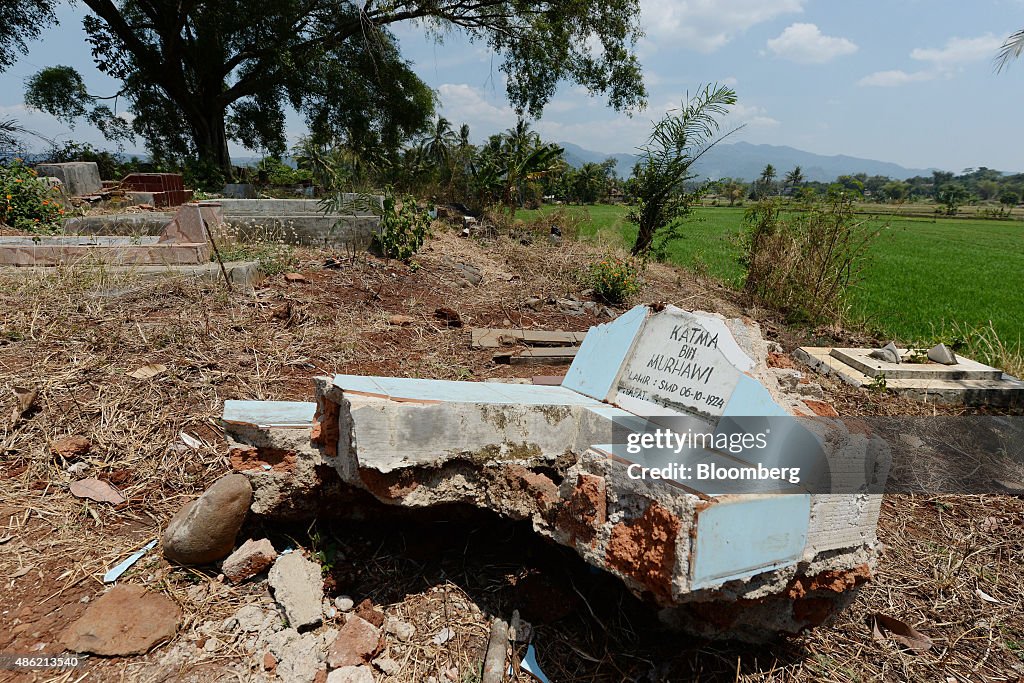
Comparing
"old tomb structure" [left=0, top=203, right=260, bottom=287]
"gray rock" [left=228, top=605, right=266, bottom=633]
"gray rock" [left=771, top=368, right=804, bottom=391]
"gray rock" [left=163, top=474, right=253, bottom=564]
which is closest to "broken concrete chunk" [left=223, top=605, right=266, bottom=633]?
"gray rock" [left=228, top=605, right=266, bottom=633]

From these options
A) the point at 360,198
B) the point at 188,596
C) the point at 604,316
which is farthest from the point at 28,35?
the point at 188,596

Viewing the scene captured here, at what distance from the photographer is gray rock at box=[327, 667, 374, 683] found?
1837 mm

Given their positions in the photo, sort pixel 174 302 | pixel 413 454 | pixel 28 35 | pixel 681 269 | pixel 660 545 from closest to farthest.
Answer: pixel 660 545, pixel 413 454, pixel 174 302, pixel 681 269, pixel 28 35

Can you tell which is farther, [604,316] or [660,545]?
[604,316]

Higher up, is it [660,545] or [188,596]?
[660,545]

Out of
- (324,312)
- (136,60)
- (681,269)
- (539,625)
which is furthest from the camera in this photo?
(136,60)

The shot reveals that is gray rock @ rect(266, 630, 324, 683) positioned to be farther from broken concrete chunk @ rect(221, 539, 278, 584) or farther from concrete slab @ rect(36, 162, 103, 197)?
concrete slab @ rect(36, 162, 103, 197)

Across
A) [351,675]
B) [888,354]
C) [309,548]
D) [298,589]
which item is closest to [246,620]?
[298,589]

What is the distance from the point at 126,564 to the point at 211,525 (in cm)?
44

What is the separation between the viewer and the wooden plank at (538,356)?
16.3 feet

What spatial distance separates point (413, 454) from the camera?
1972mm

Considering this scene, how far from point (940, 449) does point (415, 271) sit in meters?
5.92

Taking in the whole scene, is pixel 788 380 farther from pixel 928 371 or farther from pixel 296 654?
A: pixel 928 371

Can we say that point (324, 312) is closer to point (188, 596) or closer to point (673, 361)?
point (188, 596)
